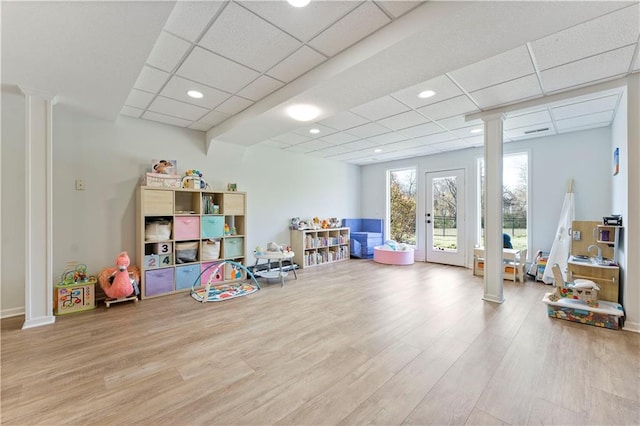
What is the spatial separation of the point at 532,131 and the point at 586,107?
3.27 feet

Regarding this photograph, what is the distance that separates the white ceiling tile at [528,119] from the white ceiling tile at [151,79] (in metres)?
4.30

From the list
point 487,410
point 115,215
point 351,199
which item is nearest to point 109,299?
point 115,215

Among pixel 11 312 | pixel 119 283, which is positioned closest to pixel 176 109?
pixel 119 283

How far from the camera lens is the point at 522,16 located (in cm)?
170

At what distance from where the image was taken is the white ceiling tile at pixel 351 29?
6.27 ft

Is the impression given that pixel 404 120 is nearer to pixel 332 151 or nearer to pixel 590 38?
pixel 590 38

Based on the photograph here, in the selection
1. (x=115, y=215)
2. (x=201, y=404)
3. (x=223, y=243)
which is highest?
(x=115, y=215)

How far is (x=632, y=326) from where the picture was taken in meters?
2.63

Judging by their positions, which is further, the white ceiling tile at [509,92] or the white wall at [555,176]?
the white wall at [555,176]

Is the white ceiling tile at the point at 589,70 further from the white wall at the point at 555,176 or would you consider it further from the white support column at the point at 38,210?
the white support column at the point at 38,210

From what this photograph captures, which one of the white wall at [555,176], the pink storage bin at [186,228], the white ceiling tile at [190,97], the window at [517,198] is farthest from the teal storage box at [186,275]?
the window at [517,198]

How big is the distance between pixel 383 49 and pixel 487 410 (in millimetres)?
2452

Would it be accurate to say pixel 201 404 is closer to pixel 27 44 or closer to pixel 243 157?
pixel 27 44

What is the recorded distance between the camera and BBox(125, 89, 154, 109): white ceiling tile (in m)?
3.13
